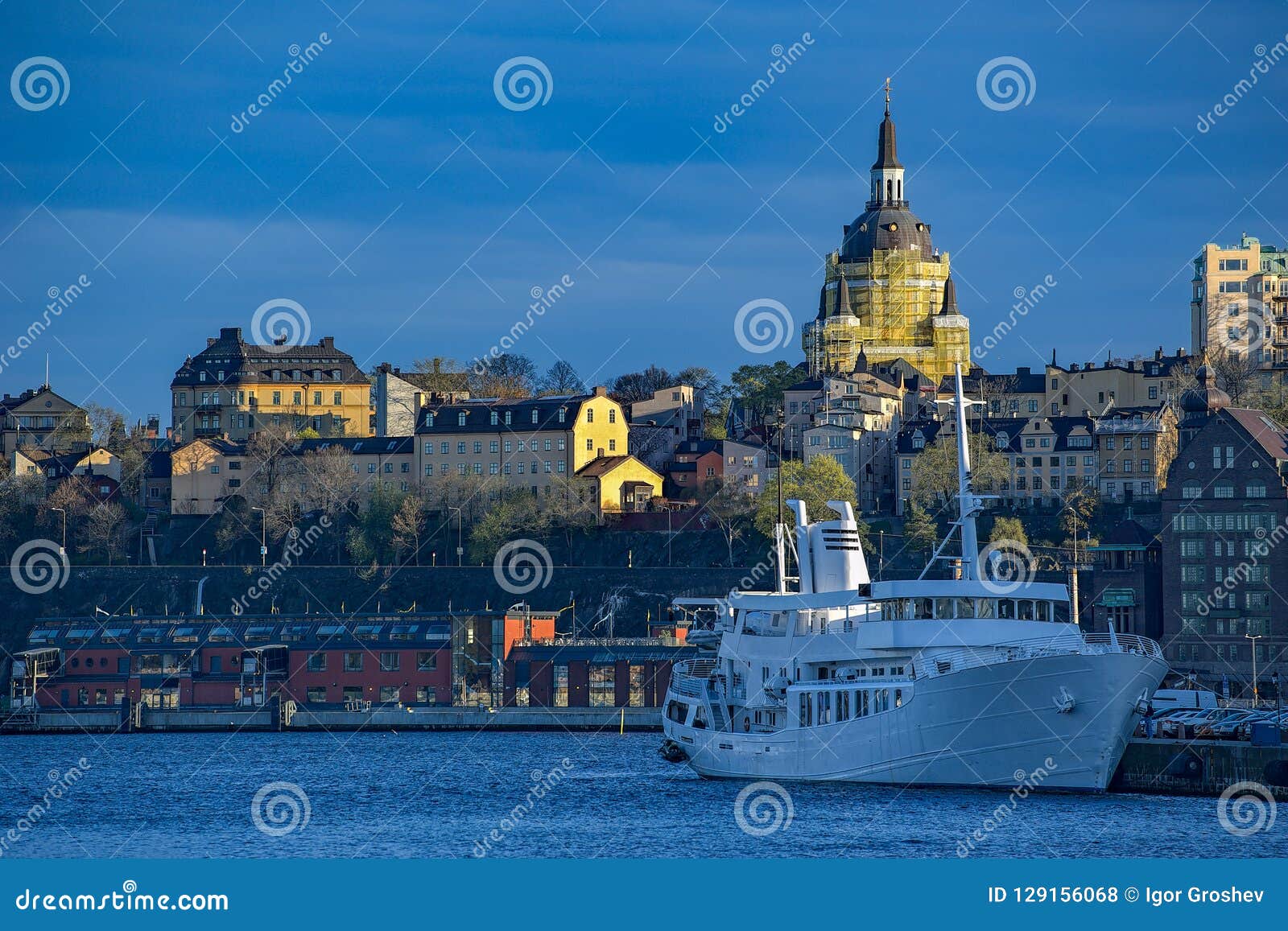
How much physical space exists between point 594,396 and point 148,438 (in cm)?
5159

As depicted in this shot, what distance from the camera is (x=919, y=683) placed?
6350 cm

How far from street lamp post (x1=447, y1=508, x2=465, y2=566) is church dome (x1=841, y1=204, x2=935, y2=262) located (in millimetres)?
53787

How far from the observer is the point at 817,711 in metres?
68.5

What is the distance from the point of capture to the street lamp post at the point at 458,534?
14212 centimetres

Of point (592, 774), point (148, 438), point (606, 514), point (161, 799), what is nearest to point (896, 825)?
point (592, 774)

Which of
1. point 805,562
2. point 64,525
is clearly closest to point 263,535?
point 64,525

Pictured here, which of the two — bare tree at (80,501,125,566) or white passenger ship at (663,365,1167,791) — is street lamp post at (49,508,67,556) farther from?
white passenger ship at (663,365,1167,791)

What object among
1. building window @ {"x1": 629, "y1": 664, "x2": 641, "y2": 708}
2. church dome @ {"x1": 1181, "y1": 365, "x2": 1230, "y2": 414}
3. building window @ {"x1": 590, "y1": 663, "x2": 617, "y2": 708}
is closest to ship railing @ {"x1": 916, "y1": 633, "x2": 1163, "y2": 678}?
building window @ {"x1": 629, "y1": 664, "x2": 641, "y2": 708}

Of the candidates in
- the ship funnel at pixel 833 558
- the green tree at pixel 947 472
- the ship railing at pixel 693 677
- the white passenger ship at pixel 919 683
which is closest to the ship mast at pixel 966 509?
the white passenger ship at pixel 919 683

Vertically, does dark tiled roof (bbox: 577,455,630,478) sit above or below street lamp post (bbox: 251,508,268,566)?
above

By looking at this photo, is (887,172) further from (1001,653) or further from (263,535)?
(1001,653)

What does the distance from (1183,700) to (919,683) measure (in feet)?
76.0

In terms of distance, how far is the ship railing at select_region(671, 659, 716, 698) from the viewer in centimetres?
7731

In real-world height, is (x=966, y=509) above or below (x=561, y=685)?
above
